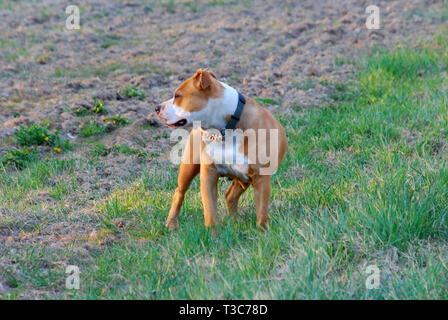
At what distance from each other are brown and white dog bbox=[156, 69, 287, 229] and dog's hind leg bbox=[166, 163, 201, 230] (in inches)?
10.1

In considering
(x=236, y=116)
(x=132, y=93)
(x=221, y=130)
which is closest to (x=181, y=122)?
(x=221, y=130)

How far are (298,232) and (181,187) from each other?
1.32 meters

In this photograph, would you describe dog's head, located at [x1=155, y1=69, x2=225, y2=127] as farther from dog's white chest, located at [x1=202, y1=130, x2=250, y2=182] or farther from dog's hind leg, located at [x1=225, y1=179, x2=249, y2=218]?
dog's hind leg, located at [x1=225, y1=179, x2=249, y2=218]

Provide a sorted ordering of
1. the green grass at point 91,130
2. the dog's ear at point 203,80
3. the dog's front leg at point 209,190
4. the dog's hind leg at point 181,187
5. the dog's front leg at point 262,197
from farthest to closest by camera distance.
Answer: the green grass at point 91,130, the dog's hind leg at point 181,187, the dog's front leg at point 209,190, the dog's front leg at point 262,197, the dog's ear at point 203,80

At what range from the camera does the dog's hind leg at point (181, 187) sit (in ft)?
16.2

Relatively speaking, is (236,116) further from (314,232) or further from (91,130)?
(91,130)

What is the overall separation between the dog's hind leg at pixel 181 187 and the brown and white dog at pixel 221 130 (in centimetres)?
26

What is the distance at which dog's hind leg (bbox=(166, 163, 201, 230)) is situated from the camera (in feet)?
16.2

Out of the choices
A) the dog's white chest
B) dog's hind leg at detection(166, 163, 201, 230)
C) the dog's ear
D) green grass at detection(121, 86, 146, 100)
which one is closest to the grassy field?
dog's hind leg at detection(166, 163, 201, 230)

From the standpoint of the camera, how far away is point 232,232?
4.54m

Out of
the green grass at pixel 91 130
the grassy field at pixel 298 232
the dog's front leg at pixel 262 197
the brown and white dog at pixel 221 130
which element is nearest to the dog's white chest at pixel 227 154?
the brown and white dog at pixel 221 130

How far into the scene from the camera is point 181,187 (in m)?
4.99

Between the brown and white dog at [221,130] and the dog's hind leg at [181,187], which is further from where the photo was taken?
the dog's hind leg at [181,187]

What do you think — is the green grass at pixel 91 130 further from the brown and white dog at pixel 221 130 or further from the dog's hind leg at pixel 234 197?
the brown and white dog at pixel 221 130
